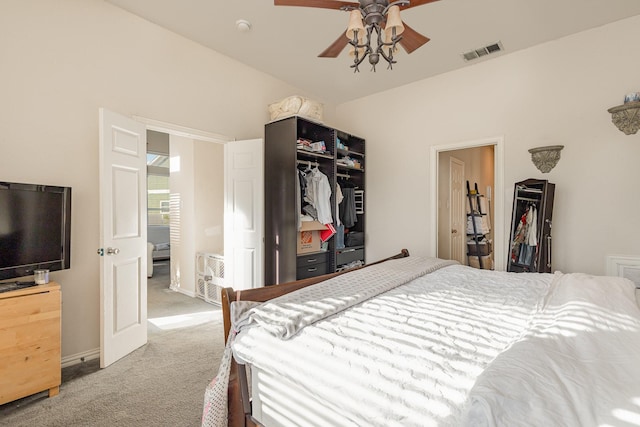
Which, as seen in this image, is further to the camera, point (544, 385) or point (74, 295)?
point (74, 295)

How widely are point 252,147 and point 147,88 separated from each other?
1.12 m

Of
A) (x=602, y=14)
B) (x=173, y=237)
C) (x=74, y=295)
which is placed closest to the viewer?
(x=74, y=295)

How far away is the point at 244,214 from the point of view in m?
3.50

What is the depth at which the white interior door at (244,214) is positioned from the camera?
341cm

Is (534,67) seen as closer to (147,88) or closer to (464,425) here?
(464,425)

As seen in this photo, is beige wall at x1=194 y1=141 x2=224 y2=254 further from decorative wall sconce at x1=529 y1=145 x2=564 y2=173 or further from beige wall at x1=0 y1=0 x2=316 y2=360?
decorative wall sconce at x1=529 y1=145 x2=564 y2=173

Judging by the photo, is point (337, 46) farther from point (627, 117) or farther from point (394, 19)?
point (627, 117)

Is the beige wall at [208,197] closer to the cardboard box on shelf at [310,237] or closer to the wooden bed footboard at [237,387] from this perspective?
the cardboard box on shelf at [310,237]

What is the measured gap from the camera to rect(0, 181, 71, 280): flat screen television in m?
1.91

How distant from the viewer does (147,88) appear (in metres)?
2.78

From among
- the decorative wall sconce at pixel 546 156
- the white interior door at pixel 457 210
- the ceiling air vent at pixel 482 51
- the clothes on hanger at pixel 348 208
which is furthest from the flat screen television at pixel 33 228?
the white interior door at pixel 457 210

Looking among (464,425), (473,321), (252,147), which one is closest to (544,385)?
(464,425)

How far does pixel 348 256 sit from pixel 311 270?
0.76 meters

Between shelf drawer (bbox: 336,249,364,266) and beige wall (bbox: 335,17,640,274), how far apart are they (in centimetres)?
52
